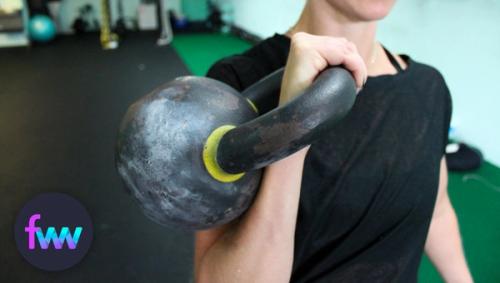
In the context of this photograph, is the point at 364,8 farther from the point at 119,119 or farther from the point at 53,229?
the point at 119,119

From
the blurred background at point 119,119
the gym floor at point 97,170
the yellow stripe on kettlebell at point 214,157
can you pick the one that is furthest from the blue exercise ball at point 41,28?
the yellow stripe on kettlebell at point 214,157

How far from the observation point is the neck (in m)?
0.62

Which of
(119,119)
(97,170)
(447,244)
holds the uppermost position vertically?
(447,244)

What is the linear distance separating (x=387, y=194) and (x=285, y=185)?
0.21 m

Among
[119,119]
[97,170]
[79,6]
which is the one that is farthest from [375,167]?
[79,6]

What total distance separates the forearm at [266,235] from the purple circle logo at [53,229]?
201 mm

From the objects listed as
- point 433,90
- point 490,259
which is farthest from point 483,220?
point 433,90

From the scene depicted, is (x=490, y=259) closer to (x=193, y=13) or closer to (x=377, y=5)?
(x=377, y=5)

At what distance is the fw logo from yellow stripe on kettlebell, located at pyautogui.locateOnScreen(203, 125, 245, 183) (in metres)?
0.28

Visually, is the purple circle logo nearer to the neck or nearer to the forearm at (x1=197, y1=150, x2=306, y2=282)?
the forearm at (x1=197, y1=150, x2=306, y2=282)

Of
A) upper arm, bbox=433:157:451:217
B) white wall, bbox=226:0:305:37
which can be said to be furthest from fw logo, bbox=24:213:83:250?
white wall, bbox=226:0:305:37

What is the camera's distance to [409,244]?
0.65 metres

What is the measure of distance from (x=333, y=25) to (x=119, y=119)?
2545 mm

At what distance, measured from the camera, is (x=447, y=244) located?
78cm
